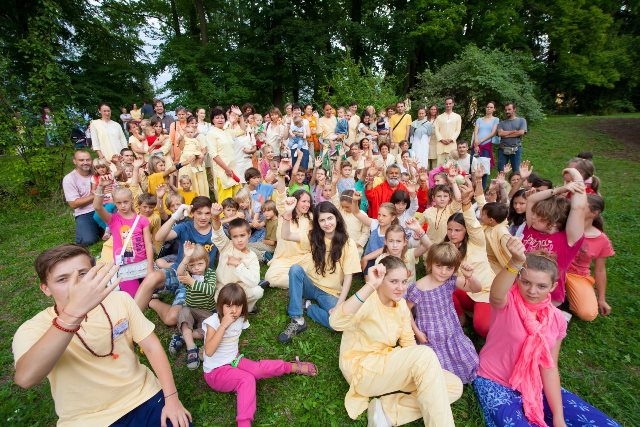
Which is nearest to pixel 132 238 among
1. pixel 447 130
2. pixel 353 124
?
pixel 353 124

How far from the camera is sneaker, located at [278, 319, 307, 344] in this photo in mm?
3583

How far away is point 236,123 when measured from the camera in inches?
316

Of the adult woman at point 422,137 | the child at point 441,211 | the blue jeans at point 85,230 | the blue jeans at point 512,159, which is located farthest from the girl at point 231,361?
the blue jeans at point 512,159

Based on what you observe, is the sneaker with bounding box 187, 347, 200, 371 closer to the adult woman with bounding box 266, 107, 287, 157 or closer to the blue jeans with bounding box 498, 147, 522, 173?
the adult woman with bounding box 266, 107, 287, 157

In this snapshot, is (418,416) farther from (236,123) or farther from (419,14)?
(419,14)

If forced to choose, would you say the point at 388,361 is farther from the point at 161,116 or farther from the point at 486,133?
the point at 161,116

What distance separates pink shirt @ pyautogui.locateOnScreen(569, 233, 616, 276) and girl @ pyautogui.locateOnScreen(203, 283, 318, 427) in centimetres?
368

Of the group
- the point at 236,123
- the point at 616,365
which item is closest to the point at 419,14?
the point at 236,123

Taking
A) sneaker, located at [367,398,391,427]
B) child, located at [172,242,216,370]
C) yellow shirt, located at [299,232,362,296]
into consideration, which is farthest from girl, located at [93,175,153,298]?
sneaker, located at [367,398,391,427]

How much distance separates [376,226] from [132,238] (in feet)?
10.6

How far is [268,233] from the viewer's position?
551cm

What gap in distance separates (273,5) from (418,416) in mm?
19369

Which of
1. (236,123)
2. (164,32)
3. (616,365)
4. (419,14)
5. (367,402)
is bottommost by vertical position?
(616,365)

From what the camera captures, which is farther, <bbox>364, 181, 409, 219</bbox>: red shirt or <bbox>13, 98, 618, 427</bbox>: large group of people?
<bbox>364, 181, 409, 219</bbox>: red shirt
